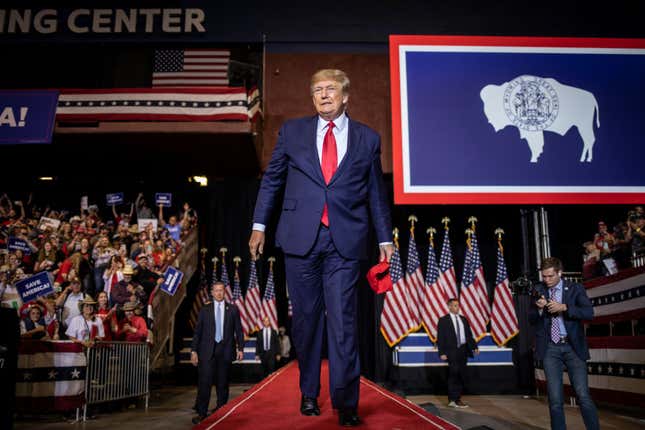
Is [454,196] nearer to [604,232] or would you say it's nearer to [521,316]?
[604,232]

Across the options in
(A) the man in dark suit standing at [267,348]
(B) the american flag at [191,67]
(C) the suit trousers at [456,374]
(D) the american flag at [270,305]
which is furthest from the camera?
(D) the american flag at [270,305]

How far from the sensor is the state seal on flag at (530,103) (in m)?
7.81

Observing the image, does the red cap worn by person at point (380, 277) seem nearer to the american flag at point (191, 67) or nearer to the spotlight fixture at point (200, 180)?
the american flag at point (191, 67)

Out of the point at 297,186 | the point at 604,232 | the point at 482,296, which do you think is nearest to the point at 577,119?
the point at 604,232

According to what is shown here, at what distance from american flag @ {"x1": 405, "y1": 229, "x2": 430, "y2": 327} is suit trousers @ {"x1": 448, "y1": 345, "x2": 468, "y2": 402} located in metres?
1.48

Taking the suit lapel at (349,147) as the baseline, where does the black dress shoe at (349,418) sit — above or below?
below

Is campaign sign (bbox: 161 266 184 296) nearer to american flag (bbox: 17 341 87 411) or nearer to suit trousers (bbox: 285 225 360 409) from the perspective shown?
american flag (bbox: 17 341 87 411)

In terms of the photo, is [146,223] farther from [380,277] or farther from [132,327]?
[380,277]

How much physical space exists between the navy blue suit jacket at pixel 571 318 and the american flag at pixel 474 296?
5.54m

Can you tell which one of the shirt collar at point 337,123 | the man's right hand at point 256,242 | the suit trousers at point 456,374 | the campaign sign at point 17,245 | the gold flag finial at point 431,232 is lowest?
the suit trousers at point 456,374

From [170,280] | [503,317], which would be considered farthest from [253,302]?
[503,317]

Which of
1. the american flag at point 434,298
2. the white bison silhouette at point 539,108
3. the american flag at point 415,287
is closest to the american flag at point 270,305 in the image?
the american flag at point 415,287

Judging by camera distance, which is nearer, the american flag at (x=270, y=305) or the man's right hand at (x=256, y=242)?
the man's right hand at (x=256, y=242)

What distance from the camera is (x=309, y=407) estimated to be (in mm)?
2248
